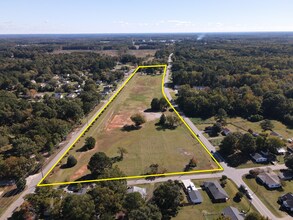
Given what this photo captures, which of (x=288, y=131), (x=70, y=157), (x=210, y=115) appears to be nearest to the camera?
(x=70, y=157)

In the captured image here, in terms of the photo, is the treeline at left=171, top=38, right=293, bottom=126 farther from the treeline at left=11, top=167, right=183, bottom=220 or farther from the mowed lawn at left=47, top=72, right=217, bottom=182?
the treeline at left=11, top=167, right=183, bottom=220

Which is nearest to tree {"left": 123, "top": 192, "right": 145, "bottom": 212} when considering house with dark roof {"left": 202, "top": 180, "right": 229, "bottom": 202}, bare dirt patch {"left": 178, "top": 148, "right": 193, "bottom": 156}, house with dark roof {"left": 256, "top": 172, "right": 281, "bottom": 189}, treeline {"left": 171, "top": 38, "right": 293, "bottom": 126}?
house with dark roof {"left": 202, "top": 180, "right": 229, "bottom": 202}

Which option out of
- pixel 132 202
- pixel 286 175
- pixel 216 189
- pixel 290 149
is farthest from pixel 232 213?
pixel 290 149

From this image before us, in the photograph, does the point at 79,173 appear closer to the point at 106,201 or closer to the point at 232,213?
the point at 106,201

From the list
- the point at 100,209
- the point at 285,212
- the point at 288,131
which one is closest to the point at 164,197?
the point at 100,209

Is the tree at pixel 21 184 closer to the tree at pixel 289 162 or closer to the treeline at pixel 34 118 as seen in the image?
the treeline at pixel 34 118

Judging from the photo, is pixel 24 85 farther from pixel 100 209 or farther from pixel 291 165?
pixel 291 165

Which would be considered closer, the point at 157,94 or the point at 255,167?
the point at 255,167
